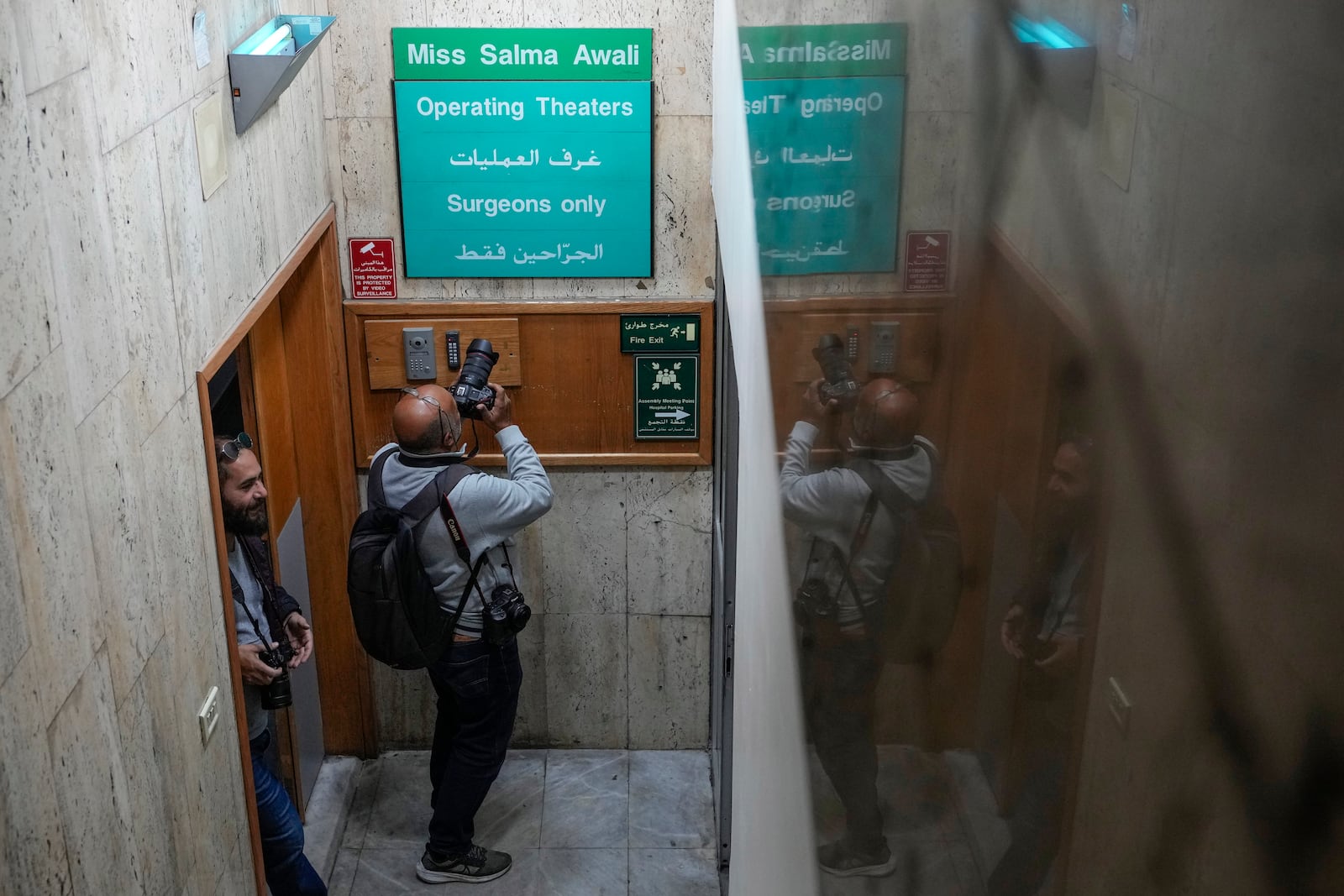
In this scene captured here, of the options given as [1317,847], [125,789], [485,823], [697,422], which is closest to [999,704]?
[1317,847]

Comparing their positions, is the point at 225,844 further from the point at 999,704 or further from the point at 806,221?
the point at 999,704

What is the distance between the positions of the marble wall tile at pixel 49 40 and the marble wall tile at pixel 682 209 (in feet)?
7.33

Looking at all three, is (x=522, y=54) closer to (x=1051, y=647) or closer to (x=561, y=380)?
(x=561, y=380)

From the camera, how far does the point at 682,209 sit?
424cm

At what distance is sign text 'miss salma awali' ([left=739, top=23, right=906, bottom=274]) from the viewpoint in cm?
56

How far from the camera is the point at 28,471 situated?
1935 millimetres

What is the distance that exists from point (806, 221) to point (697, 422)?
3.57m

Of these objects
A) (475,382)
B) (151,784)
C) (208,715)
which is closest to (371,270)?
(475,382)

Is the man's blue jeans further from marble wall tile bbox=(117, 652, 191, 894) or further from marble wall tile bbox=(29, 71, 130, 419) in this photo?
marble wall tile bbox=(29, 71, 130, 419)

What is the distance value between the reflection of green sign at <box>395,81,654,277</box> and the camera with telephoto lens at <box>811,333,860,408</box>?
349cm

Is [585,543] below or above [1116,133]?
below

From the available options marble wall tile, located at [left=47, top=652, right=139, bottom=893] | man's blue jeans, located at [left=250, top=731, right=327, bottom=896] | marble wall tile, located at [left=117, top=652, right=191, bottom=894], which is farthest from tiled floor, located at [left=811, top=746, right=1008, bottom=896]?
man's blue jeans, located at [left=250, top=731, right=327, bottom=896]

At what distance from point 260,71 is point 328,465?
1.68 meters

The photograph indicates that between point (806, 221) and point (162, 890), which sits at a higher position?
point (806, 221)
